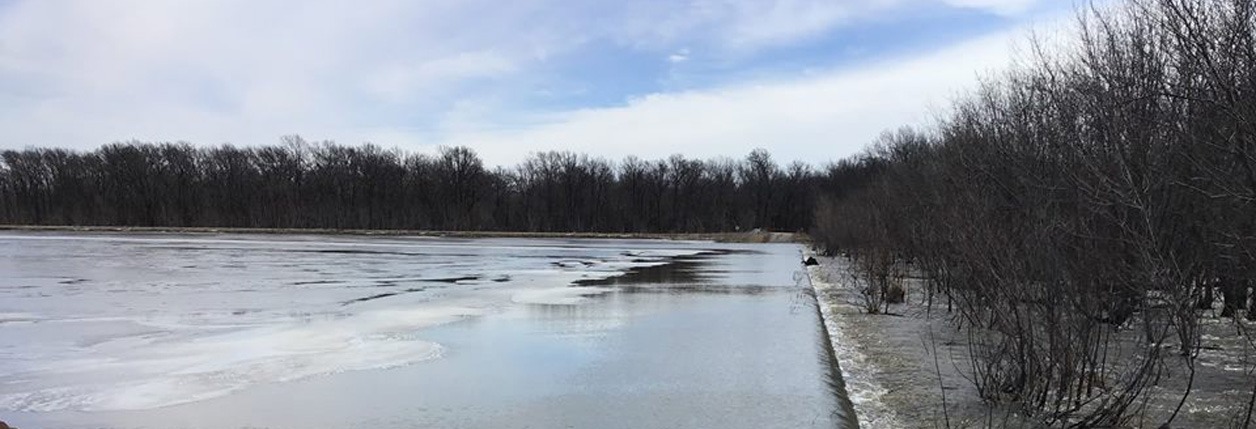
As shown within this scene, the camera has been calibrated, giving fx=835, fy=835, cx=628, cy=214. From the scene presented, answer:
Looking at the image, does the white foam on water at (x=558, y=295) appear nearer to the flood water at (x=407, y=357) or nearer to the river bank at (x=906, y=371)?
the flood water at (x=407, y=357)

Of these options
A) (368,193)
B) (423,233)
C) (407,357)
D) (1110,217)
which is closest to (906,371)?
(1110,217)

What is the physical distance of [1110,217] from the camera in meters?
8.56

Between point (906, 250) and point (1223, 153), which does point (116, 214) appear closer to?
point (906, 250)

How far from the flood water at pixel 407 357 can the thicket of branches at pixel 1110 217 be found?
1.91m

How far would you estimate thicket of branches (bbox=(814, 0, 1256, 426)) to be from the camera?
23.0ft

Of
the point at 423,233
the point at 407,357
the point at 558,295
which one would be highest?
the point at 423,233

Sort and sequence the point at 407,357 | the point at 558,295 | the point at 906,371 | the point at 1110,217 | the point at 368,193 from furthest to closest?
the point at 368,193
the point at 558,295
the point at 407,357
the point at 906,371
the point at 1110,217

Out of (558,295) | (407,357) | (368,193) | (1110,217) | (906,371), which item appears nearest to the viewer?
(1110,217)

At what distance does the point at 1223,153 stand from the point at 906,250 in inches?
655

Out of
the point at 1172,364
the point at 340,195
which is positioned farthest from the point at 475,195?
the point at 1172,364

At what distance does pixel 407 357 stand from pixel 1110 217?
868cm

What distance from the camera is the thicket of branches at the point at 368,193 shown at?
102 m

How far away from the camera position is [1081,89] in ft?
41.0

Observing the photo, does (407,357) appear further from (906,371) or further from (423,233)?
(423,233)
